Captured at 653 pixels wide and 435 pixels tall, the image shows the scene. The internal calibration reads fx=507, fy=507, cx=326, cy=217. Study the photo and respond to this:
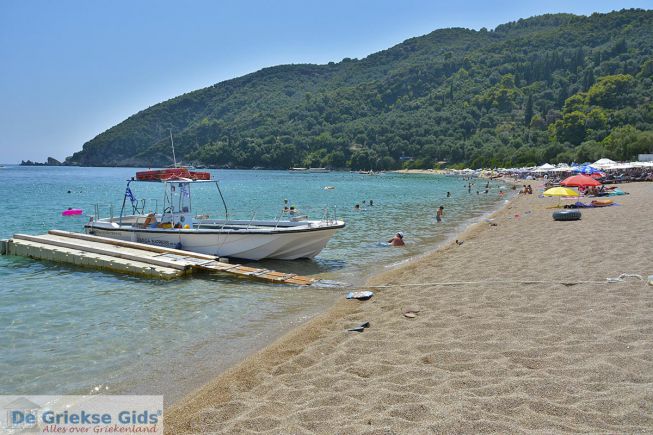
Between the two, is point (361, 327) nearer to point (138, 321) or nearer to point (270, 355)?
point (270, 355)

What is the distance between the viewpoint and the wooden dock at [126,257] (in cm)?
1503

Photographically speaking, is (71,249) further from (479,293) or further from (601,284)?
(601,284)

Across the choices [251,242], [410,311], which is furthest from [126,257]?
[410,311]

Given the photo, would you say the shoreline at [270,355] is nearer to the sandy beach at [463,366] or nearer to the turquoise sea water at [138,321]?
the sandy beach at [463,366]

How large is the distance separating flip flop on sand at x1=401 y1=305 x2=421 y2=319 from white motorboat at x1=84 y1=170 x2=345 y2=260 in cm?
783

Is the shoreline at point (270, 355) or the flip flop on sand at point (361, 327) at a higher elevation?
the flip flop on sand at point (361, 327)

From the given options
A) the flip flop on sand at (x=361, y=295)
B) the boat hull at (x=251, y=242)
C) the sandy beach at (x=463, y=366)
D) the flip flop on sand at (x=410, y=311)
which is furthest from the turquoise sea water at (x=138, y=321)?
the flip flop on sand at (x=410, y=311)

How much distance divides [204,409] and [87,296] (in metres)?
8.38

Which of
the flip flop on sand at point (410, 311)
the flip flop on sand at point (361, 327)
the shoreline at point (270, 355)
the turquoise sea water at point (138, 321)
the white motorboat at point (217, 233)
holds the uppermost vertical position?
the white motorboat at point (217, 233)

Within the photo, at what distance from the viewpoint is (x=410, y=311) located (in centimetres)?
977

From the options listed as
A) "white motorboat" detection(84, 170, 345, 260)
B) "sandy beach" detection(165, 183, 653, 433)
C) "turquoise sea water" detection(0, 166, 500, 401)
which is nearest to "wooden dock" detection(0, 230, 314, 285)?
"turquoise sea water" detection(0, 166, 500, 401)

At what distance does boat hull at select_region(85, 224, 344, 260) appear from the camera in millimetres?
17597

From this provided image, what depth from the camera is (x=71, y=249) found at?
59.6 feet

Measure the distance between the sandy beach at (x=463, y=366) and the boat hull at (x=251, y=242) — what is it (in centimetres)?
599
